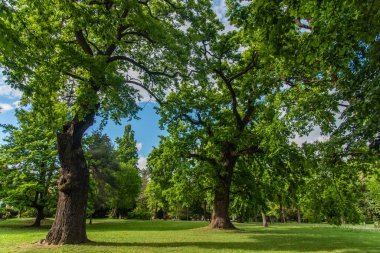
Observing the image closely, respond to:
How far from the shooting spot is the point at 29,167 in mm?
30969

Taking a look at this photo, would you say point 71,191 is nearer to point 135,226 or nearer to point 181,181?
point 181,181

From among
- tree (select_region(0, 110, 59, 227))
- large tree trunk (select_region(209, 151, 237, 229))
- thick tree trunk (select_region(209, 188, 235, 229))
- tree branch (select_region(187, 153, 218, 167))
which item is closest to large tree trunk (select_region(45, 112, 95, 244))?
tree branch (select_region(187, 153, 218, 167))

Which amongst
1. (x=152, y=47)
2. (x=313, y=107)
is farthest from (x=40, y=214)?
(x=313, y=107)

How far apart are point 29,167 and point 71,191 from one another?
20467mm

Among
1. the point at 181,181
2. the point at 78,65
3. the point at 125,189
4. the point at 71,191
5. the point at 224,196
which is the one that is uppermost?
the point at 78,65

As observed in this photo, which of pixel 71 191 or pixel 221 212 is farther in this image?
pixel 221 212

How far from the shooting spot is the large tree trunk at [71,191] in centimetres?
1324

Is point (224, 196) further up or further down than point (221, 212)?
further up

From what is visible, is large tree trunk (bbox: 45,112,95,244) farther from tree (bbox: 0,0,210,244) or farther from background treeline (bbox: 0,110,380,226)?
background treeline (bbox: 0,110,380,226)

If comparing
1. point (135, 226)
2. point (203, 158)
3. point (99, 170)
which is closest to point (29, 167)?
point (99, 170)

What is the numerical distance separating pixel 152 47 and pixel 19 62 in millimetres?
8273

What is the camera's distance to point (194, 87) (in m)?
24.7

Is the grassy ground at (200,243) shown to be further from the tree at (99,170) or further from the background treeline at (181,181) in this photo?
the tree at (99,170)

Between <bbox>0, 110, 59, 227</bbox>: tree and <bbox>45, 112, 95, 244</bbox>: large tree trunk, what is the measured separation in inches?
676
